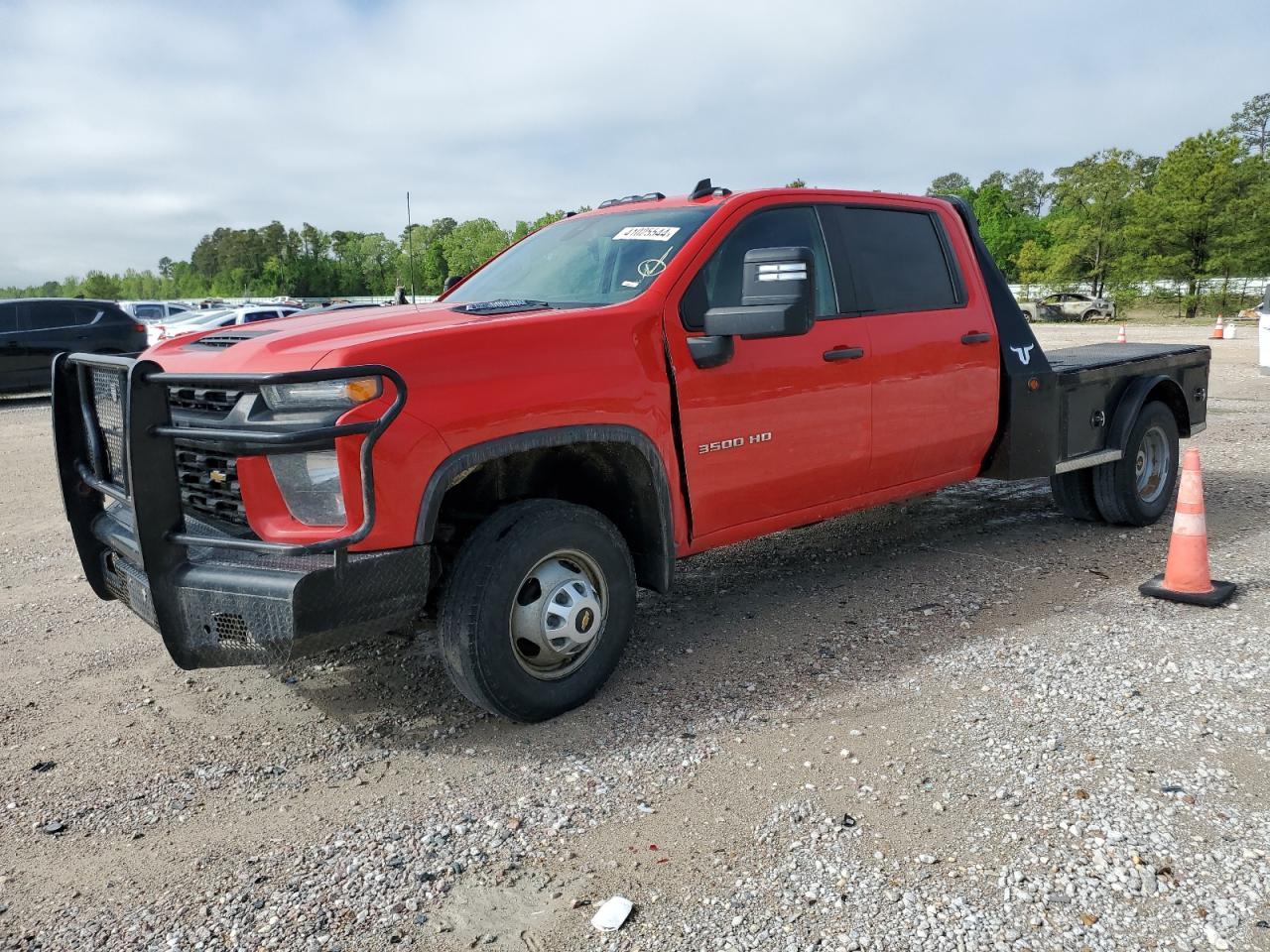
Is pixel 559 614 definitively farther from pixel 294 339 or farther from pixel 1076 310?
pixel 1076 310

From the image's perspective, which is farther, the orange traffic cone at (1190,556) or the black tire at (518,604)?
the orange traffic cone at (1190,556)

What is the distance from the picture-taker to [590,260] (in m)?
4.43

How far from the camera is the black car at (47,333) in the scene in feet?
49.5

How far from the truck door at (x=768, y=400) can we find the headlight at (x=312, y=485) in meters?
1.39

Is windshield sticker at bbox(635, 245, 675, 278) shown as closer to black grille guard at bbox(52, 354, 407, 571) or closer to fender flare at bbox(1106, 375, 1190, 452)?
black grille guard at bbox(52, 354, 407, 571)

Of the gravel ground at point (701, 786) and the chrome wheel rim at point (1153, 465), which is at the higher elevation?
the chrome wheel rim at point (1153, 465)

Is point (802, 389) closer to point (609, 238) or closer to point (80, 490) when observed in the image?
point (609, 238)

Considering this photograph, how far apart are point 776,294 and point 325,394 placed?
1661mm

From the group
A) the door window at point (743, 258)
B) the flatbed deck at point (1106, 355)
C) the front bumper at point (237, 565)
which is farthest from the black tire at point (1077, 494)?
the front bumper at point (237, 565)

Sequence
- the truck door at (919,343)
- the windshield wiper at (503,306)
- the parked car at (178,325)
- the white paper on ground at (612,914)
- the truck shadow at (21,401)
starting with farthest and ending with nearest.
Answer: the parked car at (178,325) < the truck shadow at (21,401) < the truck door at (919,343) < the windshield wiper at (503,306) < the white paper on ground at (612,914)

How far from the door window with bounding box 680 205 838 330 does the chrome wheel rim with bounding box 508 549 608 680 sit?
3.52 feet

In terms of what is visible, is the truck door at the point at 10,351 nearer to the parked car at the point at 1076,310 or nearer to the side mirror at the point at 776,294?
the side mirror at the point at 776,294

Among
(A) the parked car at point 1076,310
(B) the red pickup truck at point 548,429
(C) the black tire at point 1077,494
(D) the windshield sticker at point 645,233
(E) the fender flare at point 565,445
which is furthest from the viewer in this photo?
(A) the parked car at point 1076,310

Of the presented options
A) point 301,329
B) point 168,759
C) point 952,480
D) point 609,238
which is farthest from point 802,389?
point 168,759
